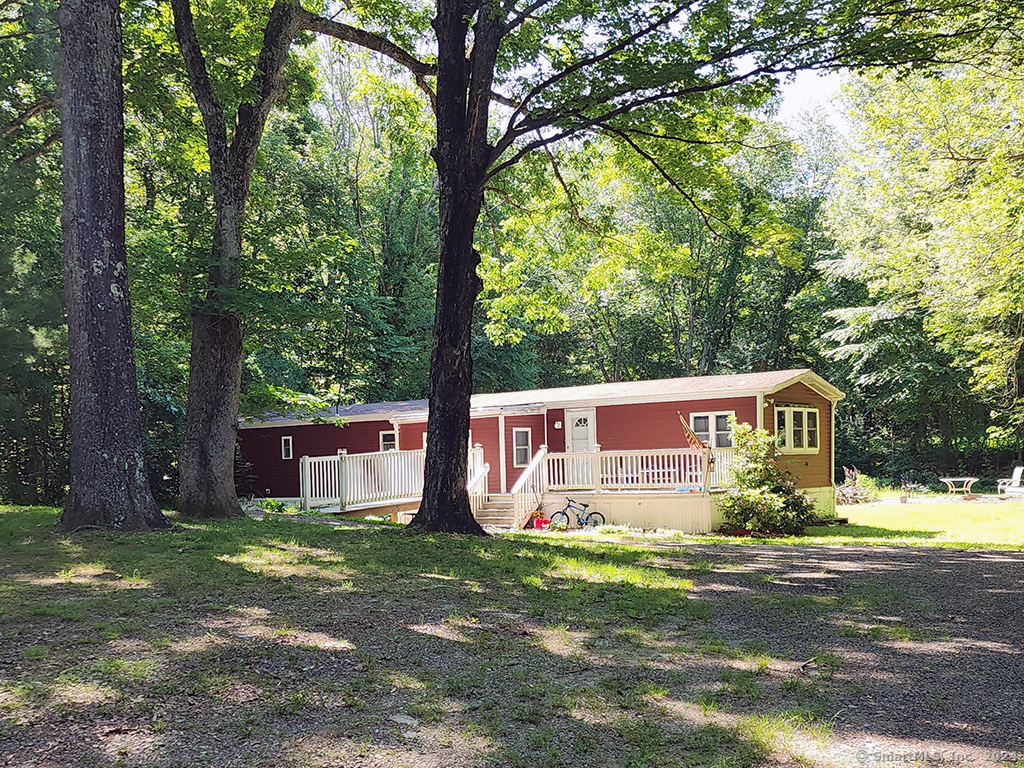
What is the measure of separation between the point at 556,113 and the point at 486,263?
5.85 m

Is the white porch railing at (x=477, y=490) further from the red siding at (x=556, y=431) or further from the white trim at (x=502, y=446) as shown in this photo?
the red siding at (x=556, y=431)

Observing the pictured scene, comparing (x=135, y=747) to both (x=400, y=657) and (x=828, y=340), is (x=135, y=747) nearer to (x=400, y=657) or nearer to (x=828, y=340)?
(x=400, y=657)

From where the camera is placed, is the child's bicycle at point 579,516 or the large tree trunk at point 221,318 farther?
the child's bicycle at point 579,516

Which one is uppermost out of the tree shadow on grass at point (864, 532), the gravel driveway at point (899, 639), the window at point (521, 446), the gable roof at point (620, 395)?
the gable roof at point (620, 395)

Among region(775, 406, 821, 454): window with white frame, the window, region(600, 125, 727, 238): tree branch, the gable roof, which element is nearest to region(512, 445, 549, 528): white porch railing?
the gable roof

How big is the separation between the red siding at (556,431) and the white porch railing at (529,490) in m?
2.88

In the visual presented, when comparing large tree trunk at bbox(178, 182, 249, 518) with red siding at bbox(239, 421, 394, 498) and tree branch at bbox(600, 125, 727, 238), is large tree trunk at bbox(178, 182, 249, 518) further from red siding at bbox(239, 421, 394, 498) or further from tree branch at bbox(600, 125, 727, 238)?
red siding at bbox(239, 421, 394, 498)

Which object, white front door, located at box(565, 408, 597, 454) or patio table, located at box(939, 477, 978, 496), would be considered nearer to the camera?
white front door, located at box(565, 408, 597, 454)

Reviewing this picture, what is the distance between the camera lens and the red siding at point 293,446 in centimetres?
2444

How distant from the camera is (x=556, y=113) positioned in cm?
1022

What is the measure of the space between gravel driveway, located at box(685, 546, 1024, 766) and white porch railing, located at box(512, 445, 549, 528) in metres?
9.11

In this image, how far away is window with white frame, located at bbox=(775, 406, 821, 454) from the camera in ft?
66.2

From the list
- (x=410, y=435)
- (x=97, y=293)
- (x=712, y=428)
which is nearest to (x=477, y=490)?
(x=410, y=435)

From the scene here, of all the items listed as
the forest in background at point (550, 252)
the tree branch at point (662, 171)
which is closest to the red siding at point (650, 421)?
the forest in background at point (550, 252)
